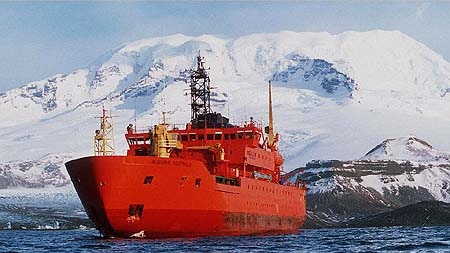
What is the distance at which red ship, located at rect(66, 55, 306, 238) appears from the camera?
203ft

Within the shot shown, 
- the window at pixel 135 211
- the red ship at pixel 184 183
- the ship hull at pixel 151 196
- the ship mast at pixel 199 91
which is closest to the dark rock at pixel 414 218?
the red ship at pixel 184 183

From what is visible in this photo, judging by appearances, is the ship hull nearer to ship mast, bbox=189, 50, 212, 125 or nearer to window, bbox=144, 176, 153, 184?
window, bbox=144, 176, 153, 184

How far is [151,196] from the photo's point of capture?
6266 centimetres

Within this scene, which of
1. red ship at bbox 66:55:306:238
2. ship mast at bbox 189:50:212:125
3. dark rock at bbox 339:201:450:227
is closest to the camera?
red ship at bbox 66:55:306:238

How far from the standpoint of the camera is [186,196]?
64375 mm

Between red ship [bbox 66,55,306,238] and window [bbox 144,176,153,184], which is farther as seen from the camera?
window [bbox 144,176,153,184]

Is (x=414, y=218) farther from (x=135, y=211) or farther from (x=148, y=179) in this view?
(x=148, y=179)

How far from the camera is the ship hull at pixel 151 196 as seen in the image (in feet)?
202

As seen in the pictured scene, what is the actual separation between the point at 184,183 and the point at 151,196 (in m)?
2.67

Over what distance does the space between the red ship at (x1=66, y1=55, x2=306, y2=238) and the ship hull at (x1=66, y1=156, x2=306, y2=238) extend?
63 millimetres

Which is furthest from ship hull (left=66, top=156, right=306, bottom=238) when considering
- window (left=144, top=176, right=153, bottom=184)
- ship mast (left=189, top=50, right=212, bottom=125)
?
ship mast (left=189, top=50, right=212, bottom=125)

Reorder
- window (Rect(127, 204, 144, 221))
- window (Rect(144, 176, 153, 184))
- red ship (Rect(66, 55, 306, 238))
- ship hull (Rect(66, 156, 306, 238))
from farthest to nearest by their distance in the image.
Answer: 1. window (Rect(127, 204, 144, 221))
2. window (Rect(144, 176, 153, 184))
3. red ship (Rect(66, 55, 306, 238))
4. ship hull (Rect(66, 156, 306, 238))

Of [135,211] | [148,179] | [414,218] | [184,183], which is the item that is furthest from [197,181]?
[414,218]

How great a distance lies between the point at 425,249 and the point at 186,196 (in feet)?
56.9
